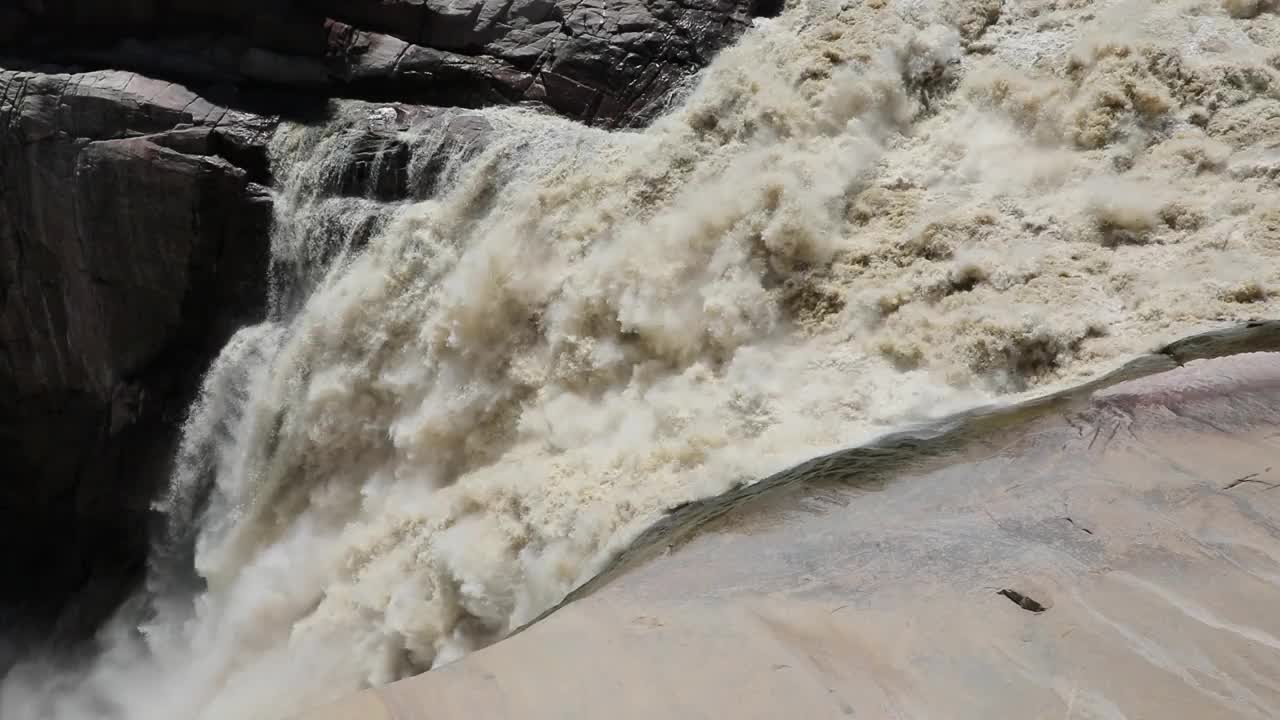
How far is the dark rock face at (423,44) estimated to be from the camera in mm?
8273

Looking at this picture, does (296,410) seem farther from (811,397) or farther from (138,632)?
(811,397)

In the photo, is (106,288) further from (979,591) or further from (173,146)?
(979,591)

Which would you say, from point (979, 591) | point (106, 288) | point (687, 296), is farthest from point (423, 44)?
point (979, 591)

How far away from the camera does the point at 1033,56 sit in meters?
6.43

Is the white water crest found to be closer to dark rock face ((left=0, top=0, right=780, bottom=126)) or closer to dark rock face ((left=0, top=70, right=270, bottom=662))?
dark rock face ((left=0, top=0, right=780, bottom=126))

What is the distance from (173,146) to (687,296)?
593 cm

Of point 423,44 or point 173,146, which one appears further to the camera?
point 423,44

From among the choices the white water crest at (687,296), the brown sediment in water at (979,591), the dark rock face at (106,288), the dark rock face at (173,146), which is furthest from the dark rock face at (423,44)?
the brown sediment in water at (979,591)

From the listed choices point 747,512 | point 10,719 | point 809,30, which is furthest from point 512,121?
point 10,719

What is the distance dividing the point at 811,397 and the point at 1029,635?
2.34 metres

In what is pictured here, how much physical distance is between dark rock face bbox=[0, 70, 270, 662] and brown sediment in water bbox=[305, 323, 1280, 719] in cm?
706

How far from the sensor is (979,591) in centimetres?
298

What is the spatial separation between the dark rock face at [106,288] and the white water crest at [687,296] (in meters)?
0.89

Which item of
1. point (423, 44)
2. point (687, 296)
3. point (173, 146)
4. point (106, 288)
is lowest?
point (106, 288)
